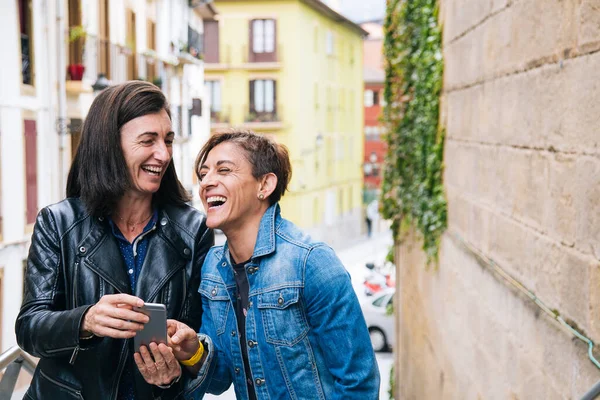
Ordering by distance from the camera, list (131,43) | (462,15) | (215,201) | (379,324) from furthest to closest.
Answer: (131,43) → (379,324) → (462,15) → (215,201)

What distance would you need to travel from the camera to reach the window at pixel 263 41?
3919cm

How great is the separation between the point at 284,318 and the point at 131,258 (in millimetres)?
611

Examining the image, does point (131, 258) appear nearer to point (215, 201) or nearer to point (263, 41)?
point (215, 201)

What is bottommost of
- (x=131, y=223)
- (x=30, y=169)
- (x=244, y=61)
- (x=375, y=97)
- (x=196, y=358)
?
(x=30, y=169)

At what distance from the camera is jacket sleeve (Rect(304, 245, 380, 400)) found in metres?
2.93

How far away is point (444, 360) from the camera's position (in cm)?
677

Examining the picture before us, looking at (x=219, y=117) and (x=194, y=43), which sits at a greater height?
(x=194, y=43)

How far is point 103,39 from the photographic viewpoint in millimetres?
19000

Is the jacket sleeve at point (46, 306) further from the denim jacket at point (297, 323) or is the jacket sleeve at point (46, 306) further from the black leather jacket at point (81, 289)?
the denim jacket at point (297, 323)

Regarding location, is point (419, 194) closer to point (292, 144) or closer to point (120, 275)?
point (120, 275)

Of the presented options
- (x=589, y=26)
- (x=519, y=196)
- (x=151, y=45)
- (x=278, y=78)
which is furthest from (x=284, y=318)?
(x=278, y=78)

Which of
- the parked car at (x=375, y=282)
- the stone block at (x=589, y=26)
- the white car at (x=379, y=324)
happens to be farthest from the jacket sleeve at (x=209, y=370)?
the parked car at (x=375, y=282)

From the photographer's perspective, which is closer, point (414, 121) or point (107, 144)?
point (107, 144)

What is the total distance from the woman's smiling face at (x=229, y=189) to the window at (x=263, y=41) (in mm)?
36394
